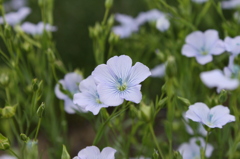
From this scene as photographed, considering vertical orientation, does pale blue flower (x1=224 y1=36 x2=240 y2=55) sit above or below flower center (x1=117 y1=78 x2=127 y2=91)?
above

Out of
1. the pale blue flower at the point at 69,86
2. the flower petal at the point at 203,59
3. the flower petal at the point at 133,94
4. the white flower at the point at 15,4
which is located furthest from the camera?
the white flower at the point at 15,4

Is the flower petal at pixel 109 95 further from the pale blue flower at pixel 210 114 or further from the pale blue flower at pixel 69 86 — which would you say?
the pale blue flower at pixel 69 86

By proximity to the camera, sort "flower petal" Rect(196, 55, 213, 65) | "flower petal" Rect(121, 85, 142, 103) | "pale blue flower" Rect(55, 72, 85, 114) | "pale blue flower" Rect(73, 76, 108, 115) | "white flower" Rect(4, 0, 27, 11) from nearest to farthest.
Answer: "flower petal" Rect(121, 85, 142, 103), "pale blue flower" Rect(73, 76, 108, 115), "flower petal" Rect(196, 55, 213, 65), "pale blue flower" Rect(55, 72, 85, 114), "white flower" Rect(4, 0, 27, 11)

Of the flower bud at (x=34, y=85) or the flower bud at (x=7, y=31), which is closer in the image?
the flower bud at (x=34, y=85)

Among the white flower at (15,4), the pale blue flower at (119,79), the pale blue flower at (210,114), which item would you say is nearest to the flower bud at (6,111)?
the pale blue flower at (119,79)

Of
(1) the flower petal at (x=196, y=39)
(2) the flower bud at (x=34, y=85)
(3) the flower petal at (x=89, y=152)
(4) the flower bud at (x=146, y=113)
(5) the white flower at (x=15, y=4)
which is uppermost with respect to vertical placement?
(5) the white flower at (x=15, y=4)

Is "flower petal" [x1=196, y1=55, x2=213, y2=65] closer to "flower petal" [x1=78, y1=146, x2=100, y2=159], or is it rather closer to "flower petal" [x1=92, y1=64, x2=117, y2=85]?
"flower petal" [x1=92, y1=64, x2=117, y2=85]

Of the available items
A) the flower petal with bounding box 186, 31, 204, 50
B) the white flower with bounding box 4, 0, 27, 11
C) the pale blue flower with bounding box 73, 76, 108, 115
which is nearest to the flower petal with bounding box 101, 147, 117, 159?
the pale blue flower with bounding box 73, 76, 108, 115

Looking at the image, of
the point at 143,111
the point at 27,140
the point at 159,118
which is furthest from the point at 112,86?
the point at 159,118
